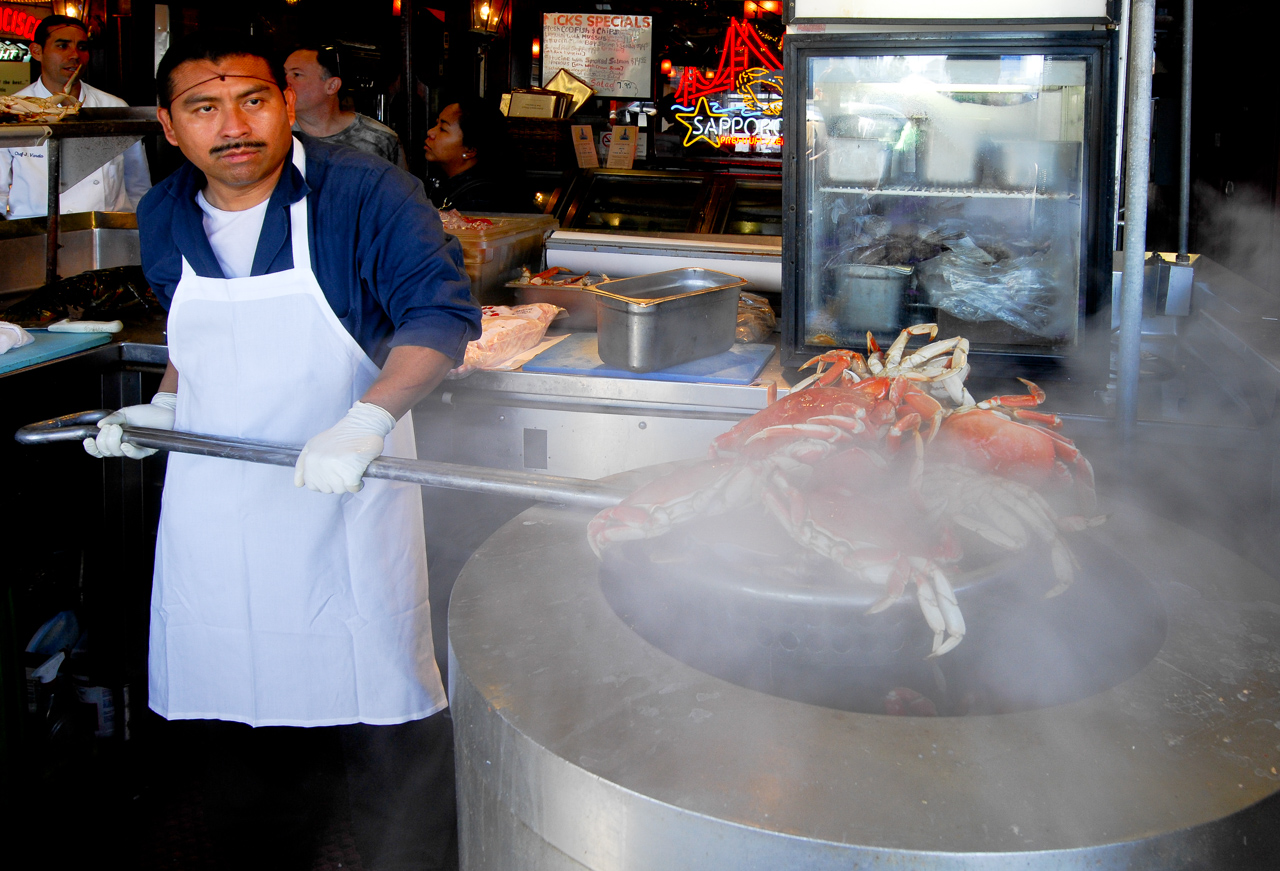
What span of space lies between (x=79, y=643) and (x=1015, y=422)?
3046 millimetres

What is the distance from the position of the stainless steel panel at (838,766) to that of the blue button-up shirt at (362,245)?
89cm

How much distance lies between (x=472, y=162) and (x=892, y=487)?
4.40 m

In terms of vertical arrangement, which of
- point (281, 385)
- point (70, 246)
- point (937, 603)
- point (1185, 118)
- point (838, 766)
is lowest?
point (838, 766)

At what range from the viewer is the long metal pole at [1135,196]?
86.1 inches

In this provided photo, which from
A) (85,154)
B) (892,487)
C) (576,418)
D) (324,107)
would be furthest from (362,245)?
A: (324,107)

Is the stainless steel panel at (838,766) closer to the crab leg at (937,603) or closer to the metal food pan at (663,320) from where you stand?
the crab leg at (937,603)

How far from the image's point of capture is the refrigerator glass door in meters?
2.91

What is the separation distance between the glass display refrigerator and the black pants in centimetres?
161

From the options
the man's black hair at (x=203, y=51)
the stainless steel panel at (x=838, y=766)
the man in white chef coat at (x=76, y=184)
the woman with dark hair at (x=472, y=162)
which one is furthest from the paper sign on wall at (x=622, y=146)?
the stainless steel panel at (x=838, y=766)

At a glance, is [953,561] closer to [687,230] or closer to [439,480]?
[439,480]

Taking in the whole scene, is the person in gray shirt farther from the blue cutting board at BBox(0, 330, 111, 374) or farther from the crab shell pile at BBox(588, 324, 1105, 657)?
the crab shell pile at BBox(588, 324, 1105, 657)

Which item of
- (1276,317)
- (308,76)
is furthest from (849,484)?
(308,76)

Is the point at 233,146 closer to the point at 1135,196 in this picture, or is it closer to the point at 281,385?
the point at 281,385

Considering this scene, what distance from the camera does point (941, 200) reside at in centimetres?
305
